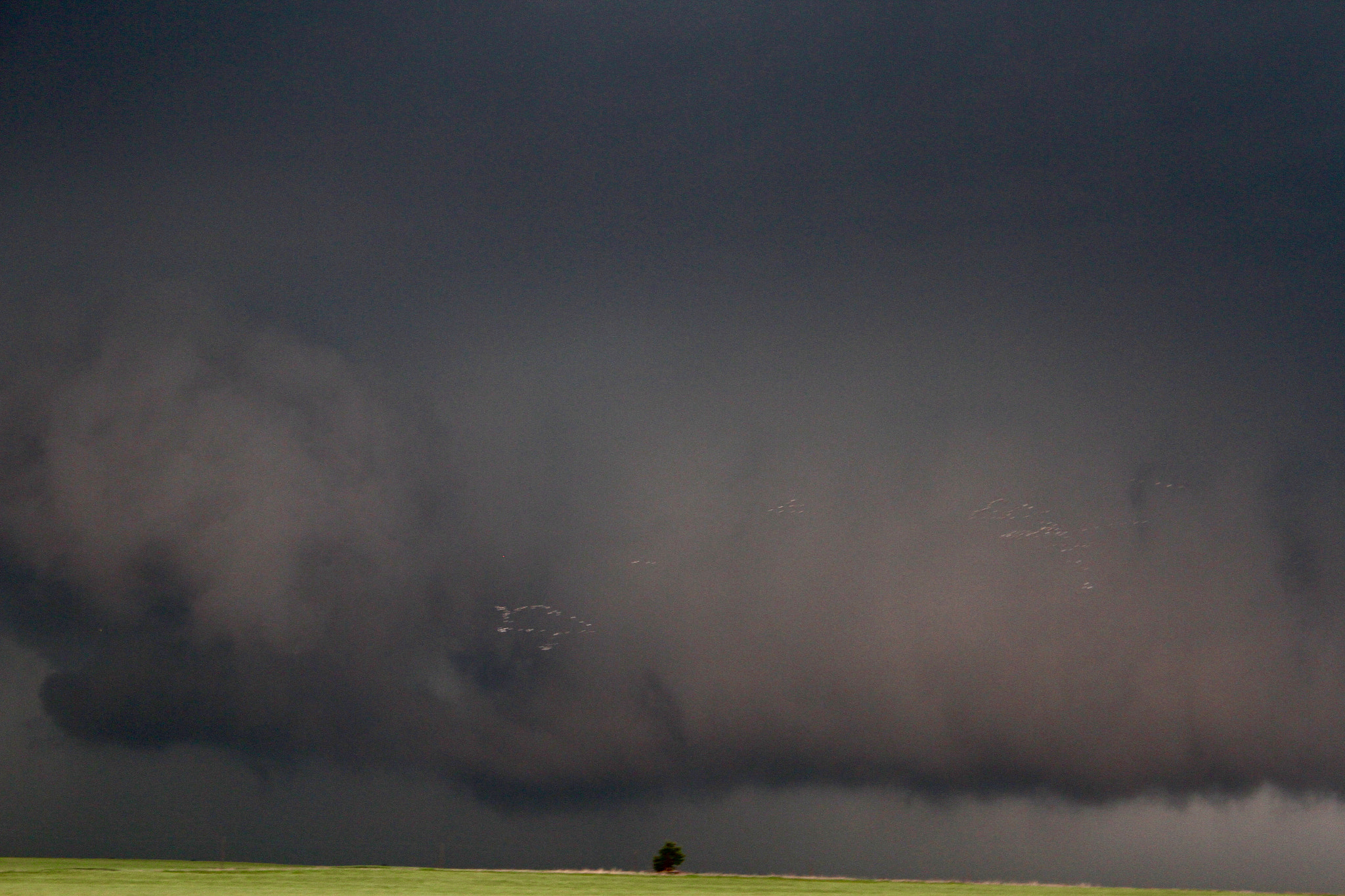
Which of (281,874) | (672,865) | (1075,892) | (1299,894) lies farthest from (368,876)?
(1299,894)

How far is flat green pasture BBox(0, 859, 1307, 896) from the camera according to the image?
53.0 metres

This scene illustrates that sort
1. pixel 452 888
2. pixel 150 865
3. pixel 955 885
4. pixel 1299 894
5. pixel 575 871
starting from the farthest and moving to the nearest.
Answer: pixel 150 865 → pixel 575 871 → pixel 955 885 → pixel 1299 894 → pixel 452 888

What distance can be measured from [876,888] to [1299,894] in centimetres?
2362

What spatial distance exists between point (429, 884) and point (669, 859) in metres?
21.3

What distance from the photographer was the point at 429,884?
60.4 meters

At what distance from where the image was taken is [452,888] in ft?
186

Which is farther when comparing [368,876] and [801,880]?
[801,880]

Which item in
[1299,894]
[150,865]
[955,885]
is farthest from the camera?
[150,865]

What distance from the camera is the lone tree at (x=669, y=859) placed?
76.4 m

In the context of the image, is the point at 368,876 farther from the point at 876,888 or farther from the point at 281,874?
the point at 876,888

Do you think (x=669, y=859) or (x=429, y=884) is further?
(x=669, y=859)

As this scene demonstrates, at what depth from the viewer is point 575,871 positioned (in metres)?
73.4

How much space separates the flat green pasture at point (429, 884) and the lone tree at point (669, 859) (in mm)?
3207

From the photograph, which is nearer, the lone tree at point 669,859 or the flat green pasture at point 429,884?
the flat green pasture at point 429,884
